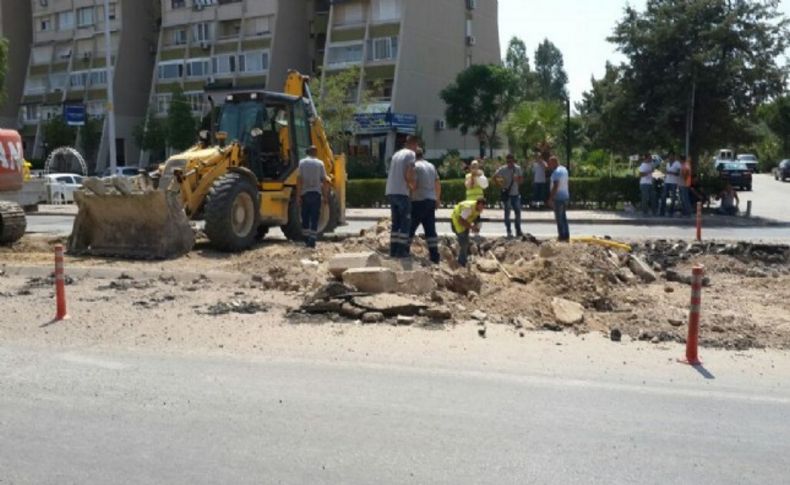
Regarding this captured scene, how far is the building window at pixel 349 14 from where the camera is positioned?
181 ft

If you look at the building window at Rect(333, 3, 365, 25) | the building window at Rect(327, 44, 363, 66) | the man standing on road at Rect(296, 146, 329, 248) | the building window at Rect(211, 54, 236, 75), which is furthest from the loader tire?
the building window at Rect(211, 54, 236, 75)

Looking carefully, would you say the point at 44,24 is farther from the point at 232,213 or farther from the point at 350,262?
the point at 350,262

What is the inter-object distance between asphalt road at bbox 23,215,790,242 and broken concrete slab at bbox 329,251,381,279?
23.4 feet

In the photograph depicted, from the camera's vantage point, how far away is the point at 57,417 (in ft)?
19.4

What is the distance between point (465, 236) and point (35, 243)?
876 cm

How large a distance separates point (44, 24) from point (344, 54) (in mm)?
31947

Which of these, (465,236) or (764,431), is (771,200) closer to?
(465,236)

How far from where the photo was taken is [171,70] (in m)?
64.1

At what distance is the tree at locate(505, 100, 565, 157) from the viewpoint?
1724 inches

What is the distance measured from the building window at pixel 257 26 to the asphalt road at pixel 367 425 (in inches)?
2153

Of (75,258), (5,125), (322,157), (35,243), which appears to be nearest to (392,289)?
(75,258)

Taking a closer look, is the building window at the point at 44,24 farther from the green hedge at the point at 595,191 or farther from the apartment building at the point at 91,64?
the green hedge at the point at 595,191

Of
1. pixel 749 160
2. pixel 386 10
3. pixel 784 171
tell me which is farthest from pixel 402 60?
pixel 784 171

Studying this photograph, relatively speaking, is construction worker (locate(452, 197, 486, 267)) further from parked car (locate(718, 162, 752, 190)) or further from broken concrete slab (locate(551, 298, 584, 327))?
parked car (locate(718, 162, 752, 190))
